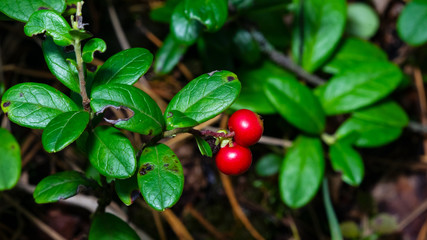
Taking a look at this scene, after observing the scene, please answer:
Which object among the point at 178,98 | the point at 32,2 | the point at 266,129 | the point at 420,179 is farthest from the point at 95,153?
the point at 420,179

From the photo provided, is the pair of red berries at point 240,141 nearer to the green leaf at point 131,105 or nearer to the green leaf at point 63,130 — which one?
the green leaf at point 131,105

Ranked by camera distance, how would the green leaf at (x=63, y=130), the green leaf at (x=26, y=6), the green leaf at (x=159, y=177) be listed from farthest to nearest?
the green leaf at (x=26, y=6) → the green leaf at (x=159, y=177) → the green leaf at (x=63, y=130)

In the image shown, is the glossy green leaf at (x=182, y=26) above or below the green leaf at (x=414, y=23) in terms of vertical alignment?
above

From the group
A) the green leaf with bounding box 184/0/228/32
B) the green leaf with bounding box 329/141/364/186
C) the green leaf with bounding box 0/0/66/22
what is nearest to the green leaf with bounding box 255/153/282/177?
the green leaf with bounding box 329/141/364/186

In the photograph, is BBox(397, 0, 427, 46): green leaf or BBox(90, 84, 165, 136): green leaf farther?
BBox(397, 0, 427, 46): green leaf

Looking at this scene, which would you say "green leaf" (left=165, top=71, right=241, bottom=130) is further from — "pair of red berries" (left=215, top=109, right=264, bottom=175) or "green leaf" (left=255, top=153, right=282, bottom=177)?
"green leaf" (left=255, top=153, right=282, bottom=177)

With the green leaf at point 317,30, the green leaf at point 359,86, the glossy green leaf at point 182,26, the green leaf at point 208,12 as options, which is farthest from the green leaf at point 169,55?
the green leaf at point 359,86

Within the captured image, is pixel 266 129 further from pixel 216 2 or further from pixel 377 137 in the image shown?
pixel 216 2
